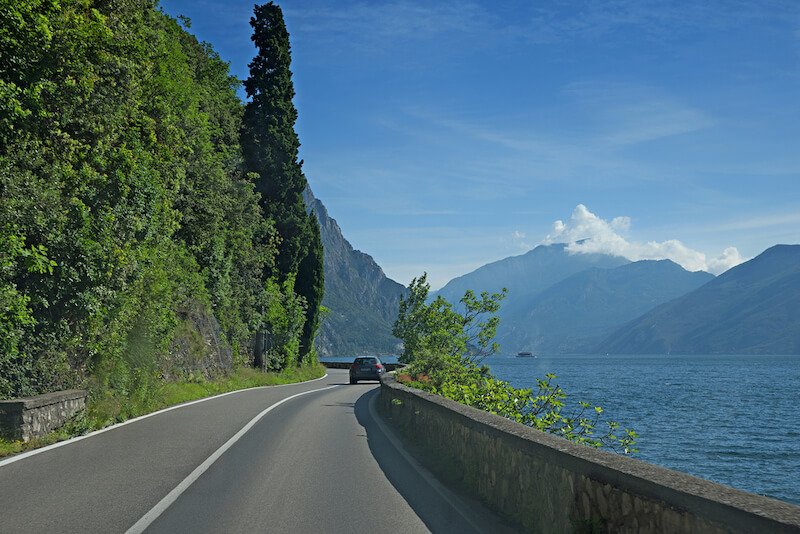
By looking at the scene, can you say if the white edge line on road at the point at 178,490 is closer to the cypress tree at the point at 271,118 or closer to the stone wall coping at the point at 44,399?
the stone wall coping at the point at 44,399

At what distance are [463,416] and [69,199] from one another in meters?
10.7

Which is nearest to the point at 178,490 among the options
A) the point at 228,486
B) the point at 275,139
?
the point at 228,486

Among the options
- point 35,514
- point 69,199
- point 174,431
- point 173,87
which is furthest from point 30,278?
point 173,87

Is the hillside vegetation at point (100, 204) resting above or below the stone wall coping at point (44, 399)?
above

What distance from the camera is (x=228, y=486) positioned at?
919 cm

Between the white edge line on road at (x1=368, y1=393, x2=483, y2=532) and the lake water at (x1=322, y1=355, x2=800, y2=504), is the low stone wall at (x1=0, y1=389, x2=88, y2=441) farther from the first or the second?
the lake water at (x1=322, y1=355, x2=800, y2=504)

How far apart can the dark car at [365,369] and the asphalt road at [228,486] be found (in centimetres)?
2549

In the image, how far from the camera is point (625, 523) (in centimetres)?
520

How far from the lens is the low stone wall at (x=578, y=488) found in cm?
420

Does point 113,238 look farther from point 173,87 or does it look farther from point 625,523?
point 625,523

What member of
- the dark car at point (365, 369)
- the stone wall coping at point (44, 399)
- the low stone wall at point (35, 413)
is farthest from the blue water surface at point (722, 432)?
the low stone wall at point (35, 413)

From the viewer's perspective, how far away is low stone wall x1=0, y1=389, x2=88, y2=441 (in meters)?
12.0

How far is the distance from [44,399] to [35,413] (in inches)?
14.4

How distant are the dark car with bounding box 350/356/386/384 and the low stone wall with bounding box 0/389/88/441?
2690 cm
